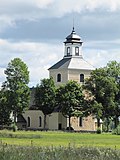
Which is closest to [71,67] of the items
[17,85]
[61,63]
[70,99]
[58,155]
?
[61,63]

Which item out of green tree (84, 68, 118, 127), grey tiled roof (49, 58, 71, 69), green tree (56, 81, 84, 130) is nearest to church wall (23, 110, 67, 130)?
green tree (56, 81, 84, 130)

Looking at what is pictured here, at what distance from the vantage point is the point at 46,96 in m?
102

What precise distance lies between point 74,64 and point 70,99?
1515 centimetres

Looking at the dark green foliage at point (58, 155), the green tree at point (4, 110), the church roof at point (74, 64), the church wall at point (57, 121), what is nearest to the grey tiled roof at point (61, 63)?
the church roof at point (74, 64)

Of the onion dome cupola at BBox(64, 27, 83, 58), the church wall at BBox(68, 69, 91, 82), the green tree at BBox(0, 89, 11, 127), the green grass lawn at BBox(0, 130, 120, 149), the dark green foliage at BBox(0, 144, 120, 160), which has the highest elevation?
the onion dome cupola at BBox(64, 27, 83, 58)

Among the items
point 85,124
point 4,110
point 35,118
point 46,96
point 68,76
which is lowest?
point 85,124

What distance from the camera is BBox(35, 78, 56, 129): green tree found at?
102 meters

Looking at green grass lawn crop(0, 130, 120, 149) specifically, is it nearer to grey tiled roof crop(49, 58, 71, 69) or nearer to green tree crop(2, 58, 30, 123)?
green tree crop(2, 58, 30, 123)

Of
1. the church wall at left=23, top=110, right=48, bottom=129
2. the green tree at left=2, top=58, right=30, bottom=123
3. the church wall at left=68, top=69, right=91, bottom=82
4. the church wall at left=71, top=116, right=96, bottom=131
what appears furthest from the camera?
the church wall at left=23, top=110, right=48, bottom=129

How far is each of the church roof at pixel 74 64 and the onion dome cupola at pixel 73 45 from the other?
147cm

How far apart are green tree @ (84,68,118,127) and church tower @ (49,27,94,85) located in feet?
34.1

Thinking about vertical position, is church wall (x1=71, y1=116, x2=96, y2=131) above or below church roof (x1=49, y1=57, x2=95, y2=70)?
below

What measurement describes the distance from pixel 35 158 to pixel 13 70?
81036mm

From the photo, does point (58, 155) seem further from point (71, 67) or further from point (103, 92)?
point (71, 67)
